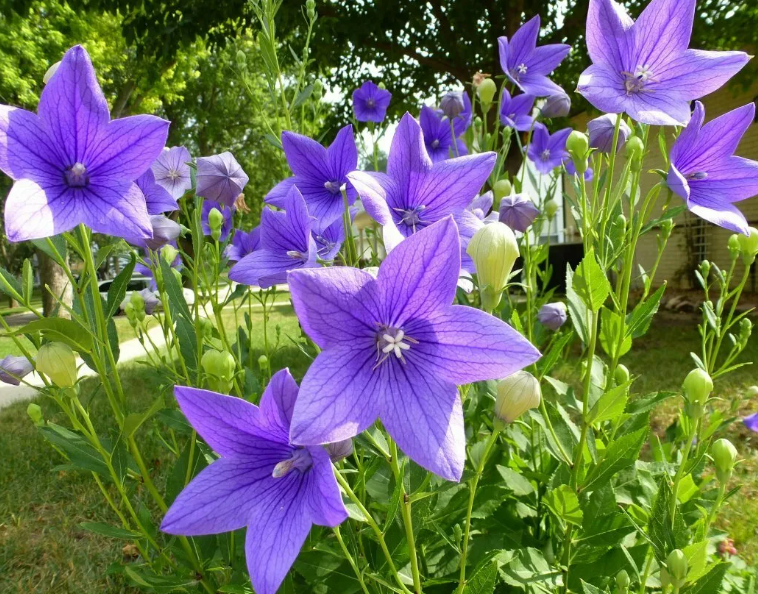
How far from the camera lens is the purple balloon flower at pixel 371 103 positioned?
3204 mm

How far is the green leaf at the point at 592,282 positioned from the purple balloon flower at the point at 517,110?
1352 mm

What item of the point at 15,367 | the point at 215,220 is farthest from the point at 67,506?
the point at 215,220

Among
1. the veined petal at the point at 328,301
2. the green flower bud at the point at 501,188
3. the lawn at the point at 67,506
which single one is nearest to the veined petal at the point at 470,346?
the veined petal at the point at 328,301

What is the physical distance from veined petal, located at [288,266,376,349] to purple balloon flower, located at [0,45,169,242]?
38 centimetres

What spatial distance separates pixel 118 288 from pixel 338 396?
0.85 metres

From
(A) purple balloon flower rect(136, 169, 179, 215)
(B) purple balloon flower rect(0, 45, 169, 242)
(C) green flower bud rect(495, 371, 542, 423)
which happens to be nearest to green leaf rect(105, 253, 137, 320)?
(A) purple balloon flower rect(136, 169, 179, 215)

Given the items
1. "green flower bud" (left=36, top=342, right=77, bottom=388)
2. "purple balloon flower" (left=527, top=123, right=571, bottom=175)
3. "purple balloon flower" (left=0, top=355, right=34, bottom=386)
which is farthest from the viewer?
"purple balloon flower" (left=527, top=123, right=571, bottom=175)

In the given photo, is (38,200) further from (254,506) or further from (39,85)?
(39,85)

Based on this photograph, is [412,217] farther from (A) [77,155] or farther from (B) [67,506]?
(B) [67,506]

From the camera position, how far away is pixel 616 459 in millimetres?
1430

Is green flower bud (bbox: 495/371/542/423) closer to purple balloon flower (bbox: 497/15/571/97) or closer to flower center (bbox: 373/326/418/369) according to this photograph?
flower center (bbox: 373/326/418/369)

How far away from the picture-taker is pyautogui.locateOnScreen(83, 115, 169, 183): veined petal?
39.8 inches

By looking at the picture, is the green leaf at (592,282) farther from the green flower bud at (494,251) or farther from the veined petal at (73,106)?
the veined petal at (73,106)

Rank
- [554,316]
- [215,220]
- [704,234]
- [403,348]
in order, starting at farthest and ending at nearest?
[704,234], [554,316], [215,220], [403,348]
